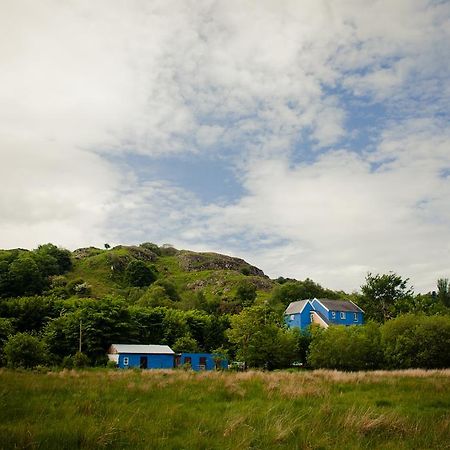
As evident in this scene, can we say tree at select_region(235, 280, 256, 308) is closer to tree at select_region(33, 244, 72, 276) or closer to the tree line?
the tree line

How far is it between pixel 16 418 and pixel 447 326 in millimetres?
37446

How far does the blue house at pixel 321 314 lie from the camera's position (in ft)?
263

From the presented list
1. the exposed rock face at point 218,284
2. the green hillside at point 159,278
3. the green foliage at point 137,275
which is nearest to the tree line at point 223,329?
the green hillside at point 159,278

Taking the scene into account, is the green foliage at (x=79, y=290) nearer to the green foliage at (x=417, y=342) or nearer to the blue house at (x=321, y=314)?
the blue house at (x=321, y=314)

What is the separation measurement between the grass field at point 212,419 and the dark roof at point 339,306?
69.5 meters

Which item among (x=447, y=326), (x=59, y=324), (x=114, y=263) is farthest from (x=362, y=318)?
(x=114, y=263)

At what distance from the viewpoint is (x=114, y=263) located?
154250 millimetres

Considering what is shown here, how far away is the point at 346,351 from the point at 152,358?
88.4 feet

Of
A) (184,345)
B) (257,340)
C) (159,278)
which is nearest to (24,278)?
(159,278)

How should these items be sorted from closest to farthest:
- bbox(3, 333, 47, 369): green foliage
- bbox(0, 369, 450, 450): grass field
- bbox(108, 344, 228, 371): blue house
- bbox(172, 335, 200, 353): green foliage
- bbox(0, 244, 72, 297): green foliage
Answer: bbox(0, 369, 450, 450): grass field, bbox(3, 333, 47, 369): green foliage, bbox(108, 344, 228, 371): blue house, bbox(172, 335, 200, 353): green foliage, bbox(0, 244, 72, 297): green foliage

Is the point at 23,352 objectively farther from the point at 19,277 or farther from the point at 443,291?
the point at 443,291

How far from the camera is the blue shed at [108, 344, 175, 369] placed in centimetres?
5462

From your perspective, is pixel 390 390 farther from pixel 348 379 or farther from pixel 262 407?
pixel 262 407

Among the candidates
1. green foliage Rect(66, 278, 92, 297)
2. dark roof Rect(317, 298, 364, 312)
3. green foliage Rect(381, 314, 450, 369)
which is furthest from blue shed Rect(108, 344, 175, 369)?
green foliage Rect(66, 278, 92, 297)
